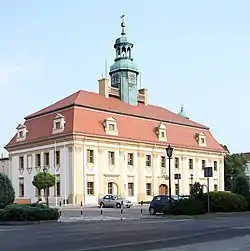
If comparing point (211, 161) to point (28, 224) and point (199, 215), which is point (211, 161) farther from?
point (28, 224)

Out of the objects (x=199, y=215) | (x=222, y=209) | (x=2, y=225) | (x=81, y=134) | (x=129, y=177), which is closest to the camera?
(x=2, y=225)

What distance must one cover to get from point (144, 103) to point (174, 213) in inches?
1916

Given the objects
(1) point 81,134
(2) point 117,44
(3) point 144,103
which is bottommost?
(1) point 81,134

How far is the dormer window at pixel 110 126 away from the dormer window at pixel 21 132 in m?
12.2

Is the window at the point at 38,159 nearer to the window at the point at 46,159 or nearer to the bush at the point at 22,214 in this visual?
the window at the point at 46,159

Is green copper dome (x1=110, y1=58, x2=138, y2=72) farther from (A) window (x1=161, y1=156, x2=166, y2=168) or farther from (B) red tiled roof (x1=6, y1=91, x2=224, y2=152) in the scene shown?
(A) window (x1=161, y1=156, x2=166, y2=168)

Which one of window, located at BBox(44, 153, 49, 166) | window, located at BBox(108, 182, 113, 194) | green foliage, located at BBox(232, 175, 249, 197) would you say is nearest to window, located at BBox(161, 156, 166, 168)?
window, located at BBox(108, 182, 113, 194)

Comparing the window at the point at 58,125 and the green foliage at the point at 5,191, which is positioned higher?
the window at the point at 58,125

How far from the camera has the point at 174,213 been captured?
1363 inches

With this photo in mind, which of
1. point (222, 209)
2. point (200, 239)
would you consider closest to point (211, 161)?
point (222, 209)

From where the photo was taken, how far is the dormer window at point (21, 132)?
73188 millimetres

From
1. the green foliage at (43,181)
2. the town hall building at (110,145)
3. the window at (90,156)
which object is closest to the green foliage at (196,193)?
the green foliage at (43,181)

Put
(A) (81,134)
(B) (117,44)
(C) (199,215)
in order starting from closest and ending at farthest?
(C) (199,215)
(A) (81,134)
(B) (117,44)

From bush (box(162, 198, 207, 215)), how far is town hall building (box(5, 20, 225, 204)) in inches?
1200
